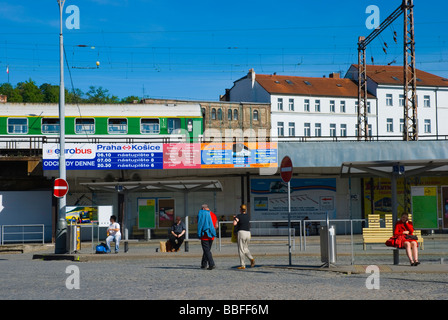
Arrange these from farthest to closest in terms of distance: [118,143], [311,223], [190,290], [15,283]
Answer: [118,143], [311,223], [15,283], [190,290]

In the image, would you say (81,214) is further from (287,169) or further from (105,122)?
(287,169)

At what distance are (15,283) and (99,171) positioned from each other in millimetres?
21263

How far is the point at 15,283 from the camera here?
1309cm

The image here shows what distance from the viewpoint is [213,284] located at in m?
12.6

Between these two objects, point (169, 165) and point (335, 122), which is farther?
point (335, 122)

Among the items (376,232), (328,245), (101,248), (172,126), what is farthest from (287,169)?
(172,126)

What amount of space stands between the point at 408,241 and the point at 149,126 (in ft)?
66.3

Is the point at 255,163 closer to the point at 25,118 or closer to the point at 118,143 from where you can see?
the point at 118,143

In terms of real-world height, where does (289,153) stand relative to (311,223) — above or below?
above

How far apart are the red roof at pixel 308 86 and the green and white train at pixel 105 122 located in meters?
44.6

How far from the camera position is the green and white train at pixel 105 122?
33.3m

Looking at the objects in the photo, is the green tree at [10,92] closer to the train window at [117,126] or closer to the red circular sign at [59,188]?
the train window at [117,126]

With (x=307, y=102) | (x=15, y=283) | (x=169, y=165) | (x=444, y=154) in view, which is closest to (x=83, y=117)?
(x=169, y=165)

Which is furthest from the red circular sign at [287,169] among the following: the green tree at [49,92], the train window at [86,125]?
the green tree at [49,92]
